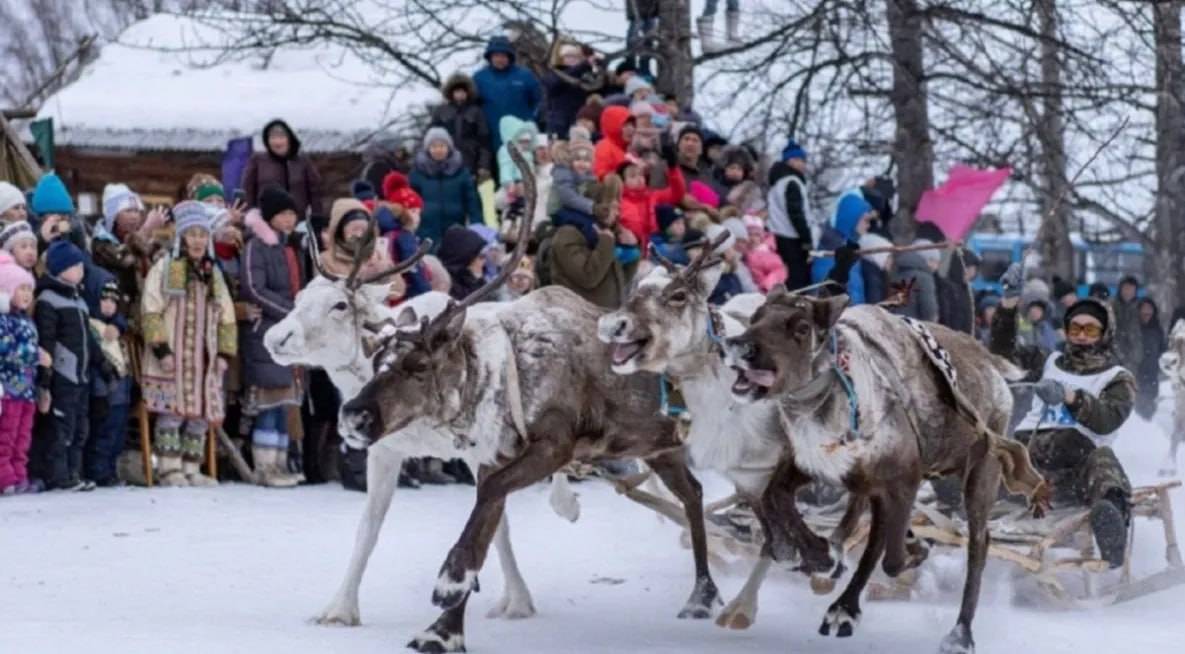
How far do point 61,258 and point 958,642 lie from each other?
5203 mm

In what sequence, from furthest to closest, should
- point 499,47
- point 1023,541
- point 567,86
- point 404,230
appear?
point 567,86, point 499,47, point 404,230, point 1023,541

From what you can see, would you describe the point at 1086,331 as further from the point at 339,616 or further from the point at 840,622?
the point at 339,616

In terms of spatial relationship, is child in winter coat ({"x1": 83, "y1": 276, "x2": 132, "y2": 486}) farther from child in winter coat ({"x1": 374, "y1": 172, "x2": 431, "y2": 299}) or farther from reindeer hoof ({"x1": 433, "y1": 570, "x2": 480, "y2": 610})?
reindeer hoof ({"x1": 433, "y1": 570, "x2": 480, "y2": 610})

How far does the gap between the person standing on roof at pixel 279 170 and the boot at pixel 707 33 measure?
5487mm

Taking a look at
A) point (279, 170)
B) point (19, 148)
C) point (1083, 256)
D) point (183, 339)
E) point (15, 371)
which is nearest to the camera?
point (15, 371)

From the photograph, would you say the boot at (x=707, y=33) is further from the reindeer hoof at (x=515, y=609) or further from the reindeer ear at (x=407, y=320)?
the reindeer ear at (x=407, y=320)

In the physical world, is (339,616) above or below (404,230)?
below

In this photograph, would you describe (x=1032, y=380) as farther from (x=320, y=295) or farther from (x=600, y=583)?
(x=320, y=295)

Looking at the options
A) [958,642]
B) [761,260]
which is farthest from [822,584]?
[761,260]

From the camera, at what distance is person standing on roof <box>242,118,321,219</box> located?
39.4 ft

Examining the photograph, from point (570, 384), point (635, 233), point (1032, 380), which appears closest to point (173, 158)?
point (635, 233)

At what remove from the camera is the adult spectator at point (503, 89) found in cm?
1436

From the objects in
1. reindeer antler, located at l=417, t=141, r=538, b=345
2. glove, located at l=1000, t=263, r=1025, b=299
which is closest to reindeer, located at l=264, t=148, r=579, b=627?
reindeer antler, located at l=417, t=141, r=538, b=345

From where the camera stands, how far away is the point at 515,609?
7.49m
